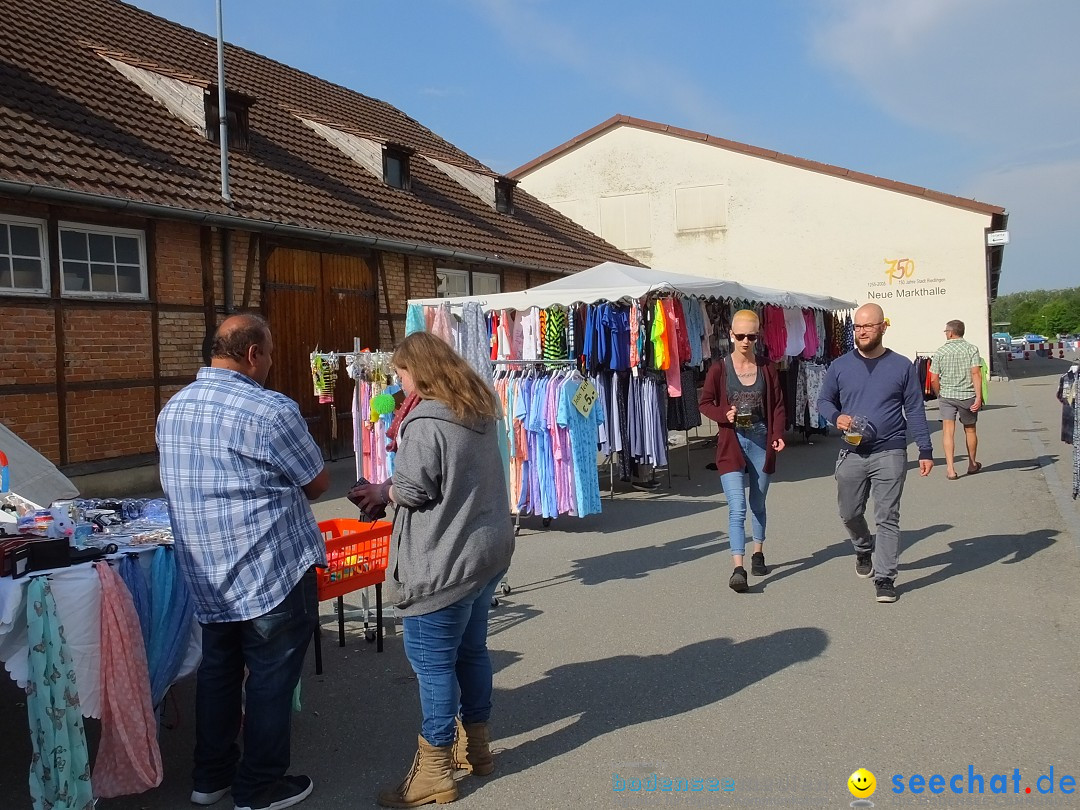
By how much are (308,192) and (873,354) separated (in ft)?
32.5

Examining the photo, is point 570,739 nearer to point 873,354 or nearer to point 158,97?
point 873,354

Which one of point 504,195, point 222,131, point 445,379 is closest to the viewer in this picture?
point 445,379

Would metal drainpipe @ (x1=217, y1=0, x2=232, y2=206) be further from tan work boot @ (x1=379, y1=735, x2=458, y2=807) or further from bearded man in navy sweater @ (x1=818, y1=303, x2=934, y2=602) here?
tan work boot @ (x1=379, y1=735, x2=458, y2=807)

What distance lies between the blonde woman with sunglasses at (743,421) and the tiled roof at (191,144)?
7095 millimetres

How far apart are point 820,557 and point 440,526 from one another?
4648mm

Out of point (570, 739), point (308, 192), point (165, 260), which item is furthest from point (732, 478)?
point (308, 192)

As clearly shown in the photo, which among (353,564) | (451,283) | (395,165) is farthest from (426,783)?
(395,165)

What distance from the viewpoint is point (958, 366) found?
11.3 metres

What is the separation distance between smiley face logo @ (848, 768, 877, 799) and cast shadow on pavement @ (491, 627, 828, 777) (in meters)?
0.92

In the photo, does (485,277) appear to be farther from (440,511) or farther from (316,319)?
(440,511)

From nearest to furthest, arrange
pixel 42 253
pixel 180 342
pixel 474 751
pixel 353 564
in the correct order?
pixel 474 751 → pixel 353 564 → pixel 42 253 → pixel 180 342

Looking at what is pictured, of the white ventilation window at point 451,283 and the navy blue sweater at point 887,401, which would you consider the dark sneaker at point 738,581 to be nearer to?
the navy blue sweater at point 887,401

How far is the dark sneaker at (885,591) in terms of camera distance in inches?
232

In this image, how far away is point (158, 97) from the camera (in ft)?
43.0
